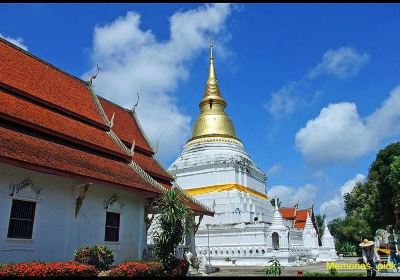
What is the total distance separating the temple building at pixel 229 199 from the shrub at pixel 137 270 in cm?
1241

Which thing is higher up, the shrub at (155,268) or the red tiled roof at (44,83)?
the red tiled roof at (44,83)

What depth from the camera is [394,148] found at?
1158 inches

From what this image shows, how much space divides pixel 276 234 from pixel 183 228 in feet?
46.6

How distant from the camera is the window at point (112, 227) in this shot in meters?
13.3

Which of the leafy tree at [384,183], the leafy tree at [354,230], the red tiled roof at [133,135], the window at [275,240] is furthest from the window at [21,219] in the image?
the leafy tree at [354,230]

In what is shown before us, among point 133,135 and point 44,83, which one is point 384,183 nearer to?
point 133,135

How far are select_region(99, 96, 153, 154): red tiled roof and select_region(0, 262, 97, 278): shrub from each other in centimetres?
857

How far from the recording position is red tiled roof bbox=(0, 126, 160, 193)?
10000 millimetres

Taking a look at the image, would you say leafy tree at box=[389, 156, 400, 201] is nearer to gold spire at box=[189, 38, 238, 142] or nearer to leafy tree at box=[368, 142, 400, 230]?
leafy tree at box=[368, 142, 400, 230]

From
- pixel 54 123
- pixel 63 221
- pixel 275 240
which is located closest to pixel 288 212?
pixel 275 240

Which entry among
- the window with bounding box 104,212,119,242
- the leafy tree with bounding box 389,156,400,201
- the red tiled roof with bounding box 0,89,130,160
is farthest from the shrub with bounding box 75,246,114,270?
the leafy tree with bounding box 389,156,400,201

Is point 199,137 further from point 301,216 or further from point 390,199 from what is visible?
point 301,216

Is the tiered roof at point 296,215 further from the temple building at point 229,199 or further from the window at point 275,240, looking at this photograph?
the window at point 275,240

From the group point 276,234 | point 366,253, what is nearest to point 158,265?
point 366,253
